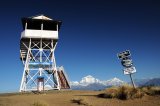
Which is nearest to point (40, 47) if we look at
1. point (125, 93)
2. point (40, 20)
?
point (40, 20)

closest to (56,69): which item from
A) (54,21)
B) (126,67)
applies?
(54,21)

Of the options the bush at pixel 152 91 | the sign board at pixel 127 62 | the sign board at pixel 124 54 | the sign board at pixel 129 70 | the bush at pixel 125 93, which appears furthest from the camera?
the sign board at pixel 124 54

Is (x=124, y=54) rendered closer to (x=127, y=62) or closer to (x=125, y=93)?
(x=127, y=62)

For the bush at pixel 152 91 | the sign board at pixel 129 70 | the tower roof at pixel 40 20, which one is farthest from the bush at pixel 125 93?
the tower roof at pixel 40 20

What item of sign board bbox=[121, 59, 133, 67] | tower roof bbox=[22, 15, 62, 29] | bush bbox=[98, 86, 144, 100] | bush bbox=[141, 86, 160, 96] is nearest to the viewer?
bush bbox=[98, 86, 144, 100]

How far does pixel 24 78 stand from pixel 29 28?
A: 923cm

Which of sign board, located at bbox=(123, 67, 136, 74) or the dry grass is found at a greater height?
sign board, located at bbox=(123, 67, 136, 74)

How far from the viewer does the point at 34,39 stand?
44.9 meters

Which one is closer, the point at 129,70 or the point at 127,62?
the point at 129,70

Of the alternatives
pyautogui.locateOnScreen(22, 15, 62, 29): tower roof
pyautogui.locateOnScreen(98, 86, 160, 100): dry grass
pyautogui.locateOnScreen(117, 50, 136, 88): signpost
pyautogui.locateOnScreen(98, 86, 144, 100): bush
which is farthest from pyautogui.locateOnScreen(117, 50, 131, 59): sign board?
pyautogui.locateOnScreen(22, 15, 62, 29): tower roof

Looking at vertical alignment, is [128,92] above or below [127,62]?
below

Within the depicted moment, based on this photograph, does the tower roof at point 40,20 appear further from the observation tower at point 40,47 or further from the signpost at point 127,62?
the signpost at point 127,62

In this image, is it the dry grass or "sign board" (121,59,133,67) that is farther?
"sign board" (121,59,133,67)

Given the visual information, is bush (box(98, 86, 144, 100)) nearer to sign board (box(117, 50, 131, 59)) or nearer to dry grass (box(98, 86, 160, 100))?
dry grass (box(98, 86, 160, 100))
